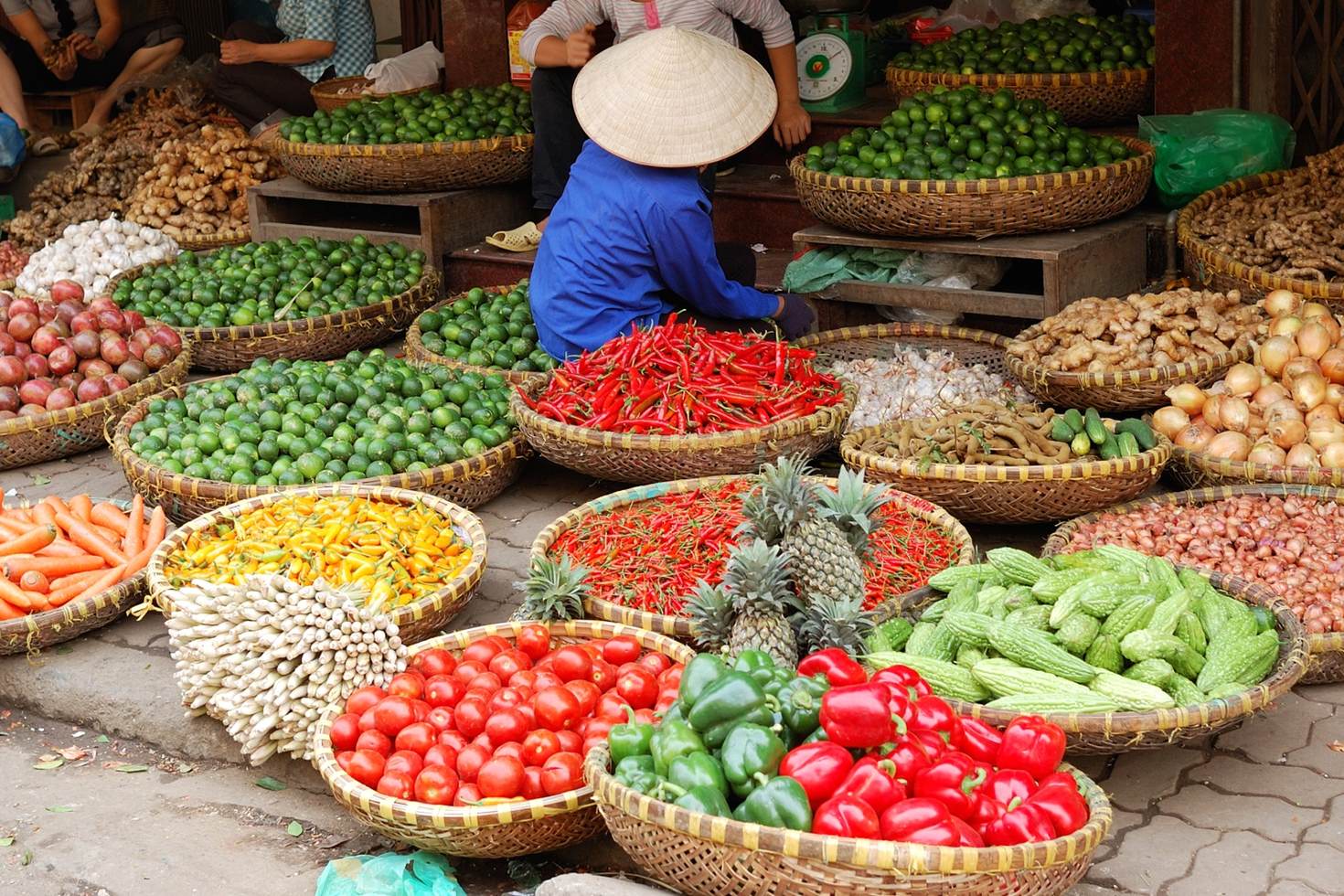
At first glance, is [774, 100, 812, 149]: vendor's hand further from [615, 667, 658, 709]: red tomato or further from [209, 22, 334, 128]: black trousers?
[615, 667, 658, 709]: red tomato

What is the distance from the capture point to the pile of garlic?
23.5 ft

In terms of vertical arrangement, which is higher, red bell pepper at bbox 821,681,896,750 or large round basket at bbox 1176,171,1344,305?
large round basket at bbox 1176,171,1344,305

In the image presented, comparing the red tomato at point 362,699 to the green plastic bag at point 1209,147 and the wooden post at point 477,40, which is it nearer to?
the green plastic bag at point 1209,147

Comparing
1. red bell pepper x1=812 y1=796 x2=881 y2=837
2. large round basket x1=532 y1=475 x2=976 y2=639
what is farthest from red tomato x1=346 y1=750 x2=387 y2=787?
red bell pepper x1=812 y1=796 x2=881 y2=837

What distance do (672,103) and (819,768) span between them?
2.97 meters

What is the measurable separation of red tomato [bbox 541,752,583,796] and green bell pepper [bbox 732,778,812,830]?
1.78 feet

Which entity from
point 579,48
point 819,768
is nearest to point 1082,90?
point 579,48

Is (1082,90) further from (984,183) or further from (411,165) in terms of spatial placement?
(411,165)

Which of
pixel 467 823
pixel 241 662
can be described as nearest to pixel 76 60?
pixel 241 662

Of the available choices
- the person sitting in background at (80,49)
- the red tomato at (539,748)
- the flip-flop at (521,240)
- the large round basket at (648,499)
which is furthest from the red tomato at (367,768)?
the person sitting in background at (80,49)

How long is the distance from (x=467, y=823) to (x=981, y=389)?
9.05 feet

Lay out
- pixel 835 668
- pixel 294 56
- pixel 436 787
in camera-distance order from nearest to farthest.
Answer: pixel 835 668 → pixel 436 787 → pixel 294 56

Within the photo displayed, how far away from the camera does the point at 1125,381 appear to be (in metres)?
4.62

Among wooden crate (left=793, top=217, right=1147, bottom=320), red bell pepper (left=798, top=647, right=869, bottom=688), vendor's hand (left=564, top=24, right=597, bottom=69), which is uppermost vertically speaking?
vendor's hand (left=564, top=24, right=597, bottom=69)
